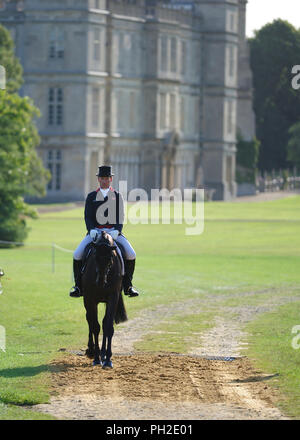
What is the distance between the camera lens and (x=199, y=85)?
95.7 meters

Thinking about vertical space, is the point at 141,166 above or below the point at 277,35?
below

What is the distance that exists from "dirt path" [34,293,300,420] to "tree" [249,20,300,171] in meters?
65.7

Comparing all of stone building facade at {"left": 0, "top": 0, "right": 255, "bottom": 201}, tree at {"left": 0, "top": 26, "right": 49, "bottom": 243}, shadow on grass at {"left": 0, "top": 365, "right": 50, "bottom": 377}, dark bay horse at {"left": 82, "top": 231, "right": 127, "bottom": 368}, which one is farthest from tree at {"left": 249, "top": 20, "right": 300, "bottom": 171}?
shadow on grass at {"left": 0, "top": 365, "right": 50, "bottom": 377}

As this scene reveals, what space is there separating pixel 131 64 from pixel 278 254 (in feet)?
148

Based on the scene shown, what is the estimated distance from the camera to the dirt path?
1501 centimetres

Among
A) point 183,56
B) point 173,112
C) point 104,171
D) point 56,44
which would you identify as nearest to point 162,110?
point 173,112

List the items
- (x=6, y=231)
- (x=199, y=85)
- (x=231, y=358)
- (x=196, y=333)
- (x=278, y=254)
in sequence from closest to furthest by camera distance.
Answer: (x=231, y=358), (x=196, y=333), (x=278, y=254), (x=6, y=231), (x=199, y=85)

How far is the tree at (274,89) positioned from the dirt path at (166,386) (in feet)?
216

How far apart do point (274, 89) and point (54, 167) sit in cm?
2919

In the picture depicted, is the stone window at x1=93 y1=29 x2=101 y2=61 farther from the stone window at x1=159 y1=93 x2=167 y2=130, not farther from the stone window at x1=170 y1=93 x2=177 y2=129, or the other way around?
the stone window at x1=170 y1=93 x2=177 y2=129

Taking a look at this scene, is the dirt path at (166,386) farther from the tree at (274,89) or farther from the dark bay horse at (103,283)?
the tree at (274,89)

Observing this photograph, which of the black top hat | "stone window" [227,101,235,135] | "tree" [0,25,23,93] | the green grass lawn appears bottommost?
the green grass lawn

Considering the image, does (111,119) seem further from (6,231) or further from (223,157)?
(6,231)
